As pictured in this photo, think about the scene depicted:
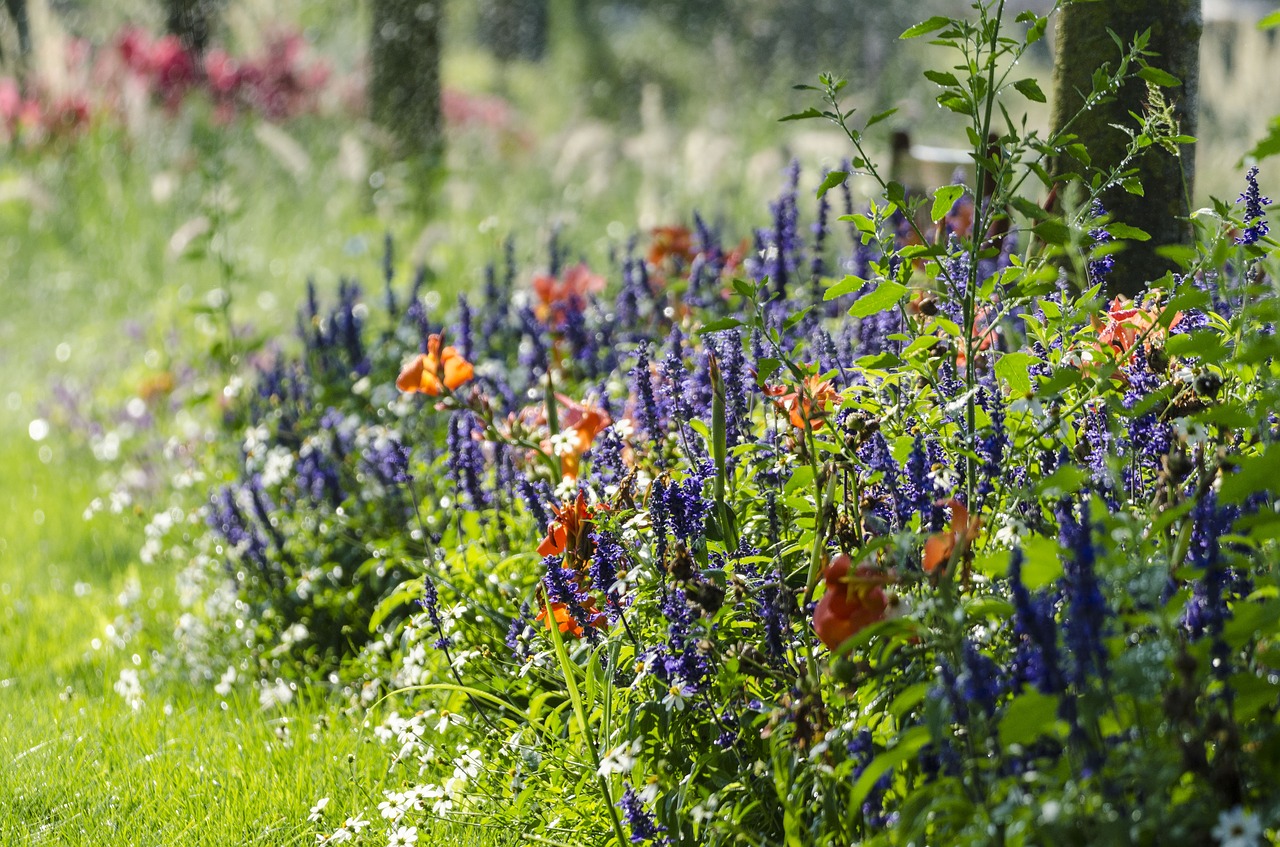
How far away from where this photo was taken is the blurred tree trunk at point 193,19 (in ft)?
41.6

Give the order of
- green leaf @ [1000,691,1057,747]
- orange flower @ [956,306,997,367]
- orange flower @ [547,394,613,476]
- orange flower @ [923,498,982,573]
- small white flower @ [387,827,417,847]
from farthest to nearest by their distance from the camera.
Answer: orange flower @ [547,394,613,476], orange flower @ [956,306,997,367], small white flower @ [387,827,417,847], orange flower @ [923,498,982,573], green leaf @ [1000,691,1057,747]

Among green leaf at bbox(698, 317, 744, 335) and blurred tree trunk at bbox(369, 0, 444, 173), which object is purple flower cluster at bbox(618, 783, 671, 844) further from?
blurred tree trunk at bbox(369, 0, 444, 173)

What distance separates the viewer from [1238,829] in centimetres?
122

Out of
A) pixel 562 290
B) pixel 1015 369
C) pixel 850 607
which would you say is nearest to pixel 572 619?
pixel 850 607

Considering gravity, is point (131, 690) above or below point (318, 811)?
below

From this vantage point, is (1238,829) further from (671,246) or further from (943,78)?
(671,246)

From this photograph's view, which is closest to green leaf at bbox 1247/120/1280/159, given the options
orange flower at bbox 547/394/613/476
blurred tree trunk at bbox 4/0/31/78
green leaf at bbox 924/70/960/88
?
green leaf at bbox 924/70/960/88

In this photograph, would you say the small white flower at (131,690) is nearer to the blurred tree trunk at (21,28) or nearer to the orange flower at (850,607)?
the orange flower at (850,607)

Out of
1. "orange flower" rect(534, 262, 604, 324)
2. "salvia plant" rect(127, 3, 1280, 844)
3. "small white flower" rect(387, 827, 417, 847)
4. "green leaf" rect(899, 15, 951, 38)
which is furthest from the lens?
"orange flower" rect(534, 262, 604, 324)

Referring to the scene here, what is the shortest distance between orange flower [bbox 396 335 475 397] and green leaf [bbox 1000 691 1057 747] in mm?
1483

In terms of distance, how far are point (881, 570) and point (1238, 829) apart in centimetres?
53

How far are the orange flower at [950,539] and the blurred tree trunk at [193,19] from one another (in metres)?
12.5

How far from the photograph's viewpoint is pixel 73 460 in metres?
5.57

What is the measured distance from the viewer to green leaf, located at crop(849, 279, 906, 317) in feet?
6.13
